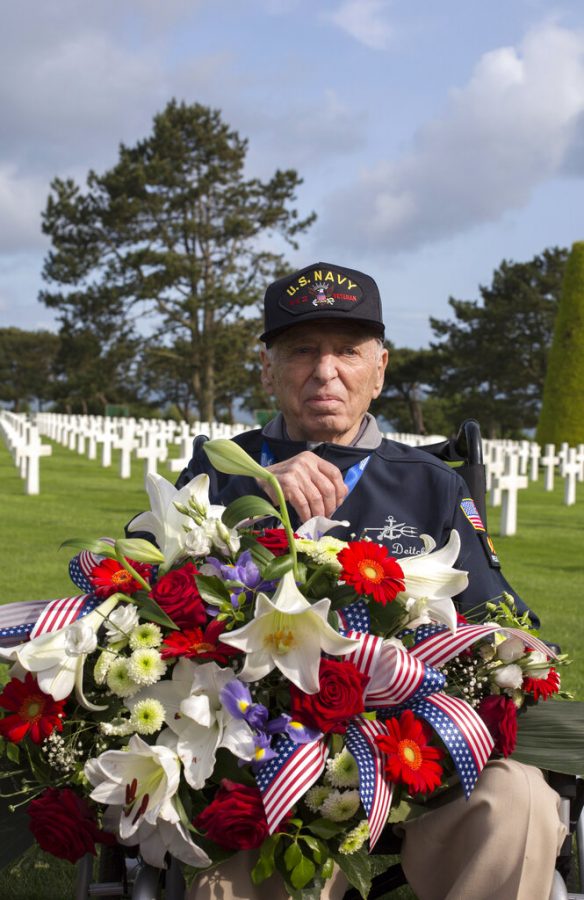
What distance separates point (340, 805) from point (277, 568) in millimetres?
411

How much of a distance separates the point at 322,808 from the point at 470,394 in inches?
1979

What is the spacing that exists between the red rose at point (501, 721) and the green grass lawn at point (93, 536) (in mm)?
970

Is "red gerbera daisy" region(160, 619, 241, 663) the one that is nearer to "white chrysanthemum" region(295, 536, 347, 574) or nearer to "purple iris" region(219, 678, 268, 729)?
"purple iris" region(219, 678, 268, 729)

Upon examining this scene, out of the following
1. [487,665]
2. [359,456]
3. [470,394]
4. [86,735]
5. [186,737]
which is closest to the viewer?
[186,737]

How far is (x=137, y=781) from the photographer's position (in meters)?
1.74

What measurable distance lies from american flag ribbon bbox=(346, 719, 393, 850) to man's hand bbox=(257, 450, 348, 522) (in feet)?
2.27

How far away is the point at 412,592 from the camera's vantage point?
6.14 feet

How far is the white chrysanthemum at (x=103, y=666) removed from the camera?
70.5 inches

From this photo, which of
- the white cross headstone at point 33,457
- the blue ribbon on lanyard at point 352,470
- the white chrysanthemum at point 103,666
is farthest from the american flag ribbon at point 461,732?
the white cross headstone at point 33,457

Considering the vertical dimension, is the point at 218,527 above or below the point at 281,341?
below

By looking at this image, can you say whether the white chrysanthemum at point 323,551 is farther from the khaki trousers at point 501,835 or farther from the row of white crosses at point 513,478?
the row of white crosses at point 513,478

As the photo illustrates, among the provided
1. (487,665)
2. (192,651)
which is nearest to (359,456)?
(487,665)

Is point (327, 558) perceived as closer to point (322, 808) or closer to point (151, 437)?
point (322, 808)


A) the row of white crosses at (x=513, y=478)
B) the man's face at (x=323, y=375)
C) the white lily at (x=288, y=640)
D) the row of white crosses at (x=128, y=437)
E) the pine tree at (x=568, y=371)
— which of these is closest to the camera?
the white lily at (x=288, y=640)
